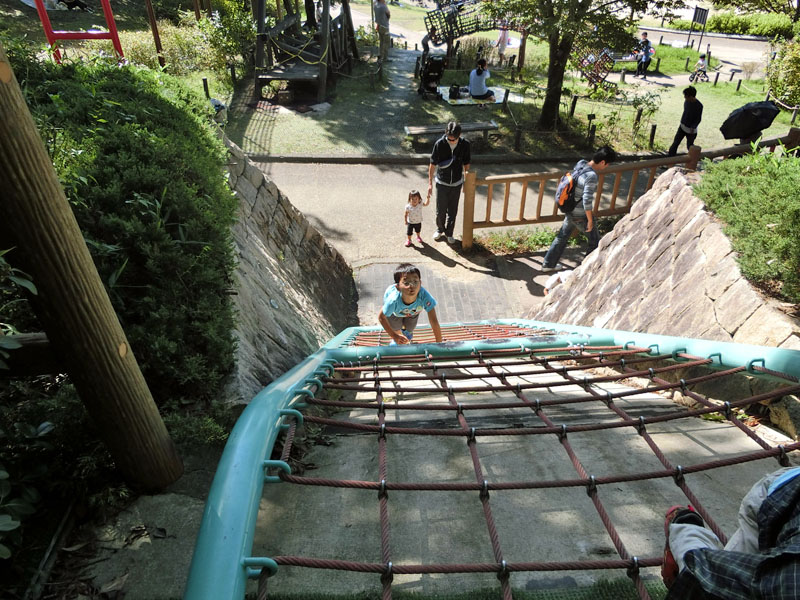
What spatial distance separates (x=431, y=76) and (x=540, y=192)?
7.15 metres

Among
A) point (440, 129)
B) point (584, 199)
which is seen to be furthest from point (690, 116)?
point (584, 199)

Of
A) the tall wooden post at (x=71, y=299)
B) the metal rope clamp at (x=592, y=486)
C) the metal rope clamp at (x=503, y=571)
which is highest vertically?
the tall wooden post at (x=71, y=299)

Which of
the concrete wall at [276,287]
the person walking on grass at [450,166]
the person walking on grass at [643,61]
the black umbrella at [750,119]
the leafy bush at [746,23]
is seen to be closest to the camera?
the concrete wall at [276,287]

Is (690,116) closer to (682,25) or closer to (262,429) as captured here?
(262,429)

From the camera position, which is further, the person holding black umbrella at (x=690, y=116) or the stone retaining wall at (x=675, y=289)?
the person holding black umbrella at (x=690, y=116)

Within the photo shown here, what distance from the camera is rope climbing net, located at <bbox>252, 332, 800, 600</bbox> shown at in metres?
1.58

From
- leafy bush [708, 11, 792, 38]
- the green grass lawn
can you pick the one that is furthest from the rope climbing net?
leafy bush [708, 11, 792, 38]

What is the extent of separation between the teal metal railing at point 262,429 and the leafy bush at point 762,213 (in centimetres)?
89

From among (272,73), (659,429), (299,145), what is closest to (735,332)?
(659,429)

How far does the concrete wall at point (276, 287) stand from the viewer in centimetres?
319

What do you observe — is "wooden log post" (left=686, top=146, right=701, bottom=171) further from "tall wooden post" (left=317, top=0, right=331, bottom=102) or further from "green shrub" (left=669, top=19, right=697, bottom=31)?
"green shrub" (left=669, top=19, right=697, bottom=31)

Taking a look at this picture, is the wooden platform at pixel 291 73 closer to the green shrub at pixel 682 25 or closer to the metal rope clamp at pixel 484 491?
the metal rope clamp at pixel 484 491

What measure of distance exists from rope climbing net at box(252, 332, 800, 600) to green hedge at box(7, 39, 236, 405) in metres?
0.59

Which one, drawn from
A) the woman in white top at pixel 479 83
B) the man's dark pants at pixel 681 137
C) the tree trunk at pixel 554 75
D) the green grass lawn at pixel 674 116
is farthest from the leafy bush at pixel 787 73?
the woman in white top at pixel 479 83
